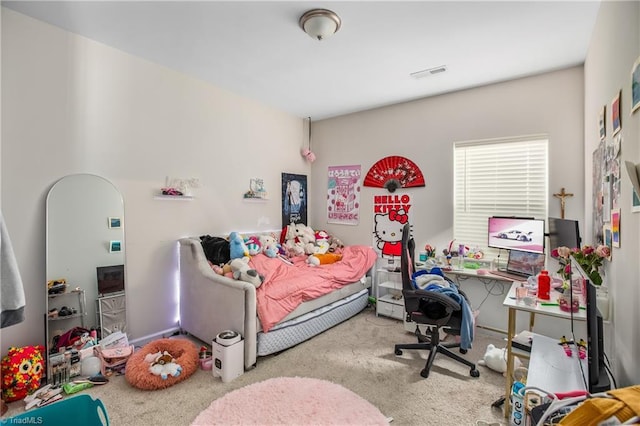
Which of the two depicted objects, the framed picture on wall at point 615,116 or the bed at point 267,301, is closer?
the framed picture on wall at point 615,116

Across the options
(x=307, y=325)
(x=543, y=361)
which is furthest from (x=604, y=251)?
(x=307, y=325)

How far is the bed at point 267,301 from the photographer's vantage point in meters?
2.45

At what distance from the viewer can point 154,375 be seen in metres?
2.16

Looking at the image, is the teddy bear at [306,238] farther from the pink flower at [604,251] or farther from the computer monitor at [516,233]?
the pink flower at [604,251]

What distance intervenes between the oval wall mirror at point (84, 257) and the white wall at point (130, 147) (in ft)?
0.22

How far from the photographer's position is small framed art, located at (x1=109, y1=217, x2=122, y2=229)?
263 cm

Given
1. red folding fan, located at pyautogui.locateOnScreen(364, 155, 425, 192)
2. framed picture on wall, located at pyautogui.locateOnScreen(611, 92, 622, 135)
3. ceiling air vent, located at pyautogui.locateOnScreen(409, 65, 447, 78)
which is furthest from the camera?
red folding fan, located at pyautogui.locateOnScreen(364, 155, 425, 192)

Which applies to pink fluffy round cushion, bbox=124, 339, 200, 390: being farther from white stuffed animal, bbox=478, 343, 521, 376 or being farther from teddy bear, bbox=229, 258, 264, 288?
white stuffed animal, bbox=478, 343, 521, 376

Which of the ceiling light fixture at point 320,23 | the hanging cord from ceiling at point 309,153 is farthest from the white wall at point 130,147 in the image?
the ceiling light fixture at point 320,23

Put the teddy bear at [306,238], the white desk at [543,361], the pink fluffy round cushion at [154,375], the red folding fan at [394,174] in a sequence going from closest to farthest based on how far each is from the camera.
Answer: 1. the white desk at [543,361]
2. the pink fluffy round cushion at [154,375]
3. the red folding fan at [394,174]
4. the teddy bear at [306,238]

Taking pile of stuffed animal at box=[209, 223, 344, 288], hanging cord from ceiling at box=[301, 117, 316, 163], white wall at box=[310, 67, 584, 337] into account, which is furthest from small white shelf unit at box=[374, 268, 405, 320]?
hanging cord from ceiling at box=[301, 117, 316, 163]

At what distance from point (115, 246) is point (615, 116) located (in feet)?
11.8

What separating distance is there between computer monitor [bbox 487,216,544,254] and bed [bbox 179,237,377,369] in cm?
148

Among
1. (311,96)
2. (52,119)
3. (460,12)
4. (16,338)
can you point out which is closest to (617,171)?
(460,12)
